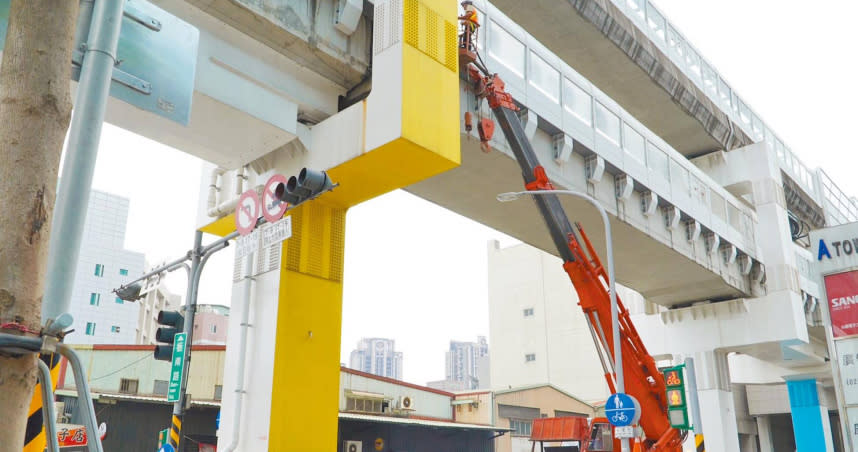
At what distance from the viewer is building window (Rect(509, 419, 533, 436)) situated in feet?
138

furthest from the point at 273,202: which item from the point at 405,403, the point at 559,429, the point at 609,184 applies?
the point at 405,403

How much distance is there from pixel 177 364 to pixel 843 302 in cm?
1137

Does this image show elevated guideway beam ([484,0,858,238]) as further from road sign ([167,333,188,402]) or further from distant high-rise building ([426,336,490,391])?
distant high-rise building ([426,336,490,391])

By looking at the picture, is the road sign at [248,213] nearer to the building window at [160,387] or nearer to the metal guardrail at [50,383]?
the metal guardrail at [50,383]

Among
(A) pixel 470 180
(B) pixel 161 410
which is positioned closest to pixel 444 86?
(A) pixel 470 180

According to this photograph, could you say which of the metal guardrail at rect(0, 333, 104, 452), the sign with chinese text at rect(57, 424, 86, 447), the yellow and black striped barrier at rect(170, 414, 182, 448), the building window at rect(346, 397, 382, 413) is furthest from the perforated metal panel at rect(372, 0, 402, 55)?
the building window at rect(346, 397, 382, 413)

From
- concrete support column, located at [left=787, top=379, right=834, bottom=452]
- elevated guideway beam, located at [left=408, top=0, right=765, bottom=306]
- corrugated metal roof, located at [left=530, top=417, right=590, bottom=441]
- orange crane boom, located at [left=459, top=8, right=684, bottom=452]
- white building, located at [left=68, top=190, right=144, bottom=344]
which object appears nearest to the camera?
orange crane boom, located at [left=459, top=8, right=684, bottom=452]

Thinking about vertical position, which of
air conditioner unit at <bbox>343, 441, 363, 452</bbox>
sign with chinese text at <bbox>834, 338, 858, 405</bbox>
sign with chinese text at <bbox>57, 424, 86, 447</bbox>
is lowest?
air conditioner unit at <bbox>343, 441, 363, 452</bbox>

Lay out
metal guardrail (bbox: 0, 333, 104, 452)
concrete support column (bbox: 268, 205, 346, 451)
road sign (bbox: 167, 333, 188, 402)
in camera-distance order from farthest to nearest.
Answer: road sign (bbox: 167, 333, 188, 402)
concrete support column (bbox: 268, 205, 346, 451)
metal guardrail (bbox: 0, 333, 104, 452)

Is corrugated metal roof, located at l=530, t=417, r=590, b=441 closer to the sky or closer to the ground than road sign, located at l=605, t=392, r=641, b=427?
closer to the ground

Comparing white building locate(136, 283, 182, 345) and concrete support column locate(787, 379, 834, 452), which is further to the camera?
white building locate(136, 283, 182, 345)

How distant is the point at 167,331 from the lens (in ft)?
43.0

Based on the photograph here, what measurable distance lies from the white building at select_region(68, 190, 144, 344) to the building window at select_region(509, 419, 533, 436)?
48.8 metres

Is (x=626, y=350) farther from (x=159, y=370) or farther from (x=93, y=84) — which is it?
(x=159, y=370)
